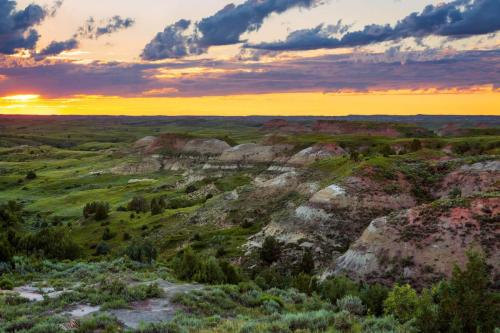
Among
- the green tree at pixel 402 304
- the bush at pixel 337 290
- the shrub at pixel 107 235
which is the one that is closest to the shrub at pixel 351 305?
the green tree at pixel 402 304

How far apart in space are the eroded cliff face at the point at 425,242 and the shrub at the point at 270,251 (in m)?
7.11

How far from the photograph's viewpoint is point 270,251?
141ft

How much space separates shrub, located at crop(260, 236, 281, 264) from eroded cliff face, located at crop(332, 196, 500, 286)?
7108mm

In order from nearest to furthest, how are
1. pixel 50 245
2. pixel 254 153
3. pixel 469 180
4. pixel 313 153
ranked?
pixel 50 245
pixel 469 180
pixel 313 153
pixel 254 153

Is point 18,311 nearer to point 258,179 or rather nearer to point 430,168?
point 430,168

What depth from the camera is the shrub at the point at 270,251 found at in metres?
42.8

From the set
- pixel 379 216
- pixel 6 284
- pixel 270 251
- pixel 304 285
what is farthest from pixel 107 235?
pixel 6 284

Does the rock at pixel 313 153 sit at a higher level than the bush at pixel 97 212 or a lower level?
higher

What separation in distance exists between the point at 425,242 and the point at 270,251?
13226 mm

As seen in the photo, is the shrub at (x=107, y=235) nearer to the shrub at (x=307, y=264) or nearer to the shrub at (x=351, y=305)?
the shrub at (x=307, y=264)

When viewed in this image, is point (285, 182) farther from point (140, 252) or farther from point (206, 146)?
point (206, 146)

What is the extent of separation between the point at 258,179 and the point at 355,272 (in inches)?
2071

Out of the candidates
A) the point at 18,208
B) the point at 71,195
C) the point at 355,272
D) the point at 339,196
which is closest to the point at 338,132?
the point at 71,195

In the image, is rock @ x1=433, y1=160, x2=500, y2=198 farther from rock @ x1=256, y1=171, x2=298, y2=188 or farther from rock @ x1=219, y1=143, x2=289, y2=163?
rock @ x1=219, y1=143, x2=289, y2=163
